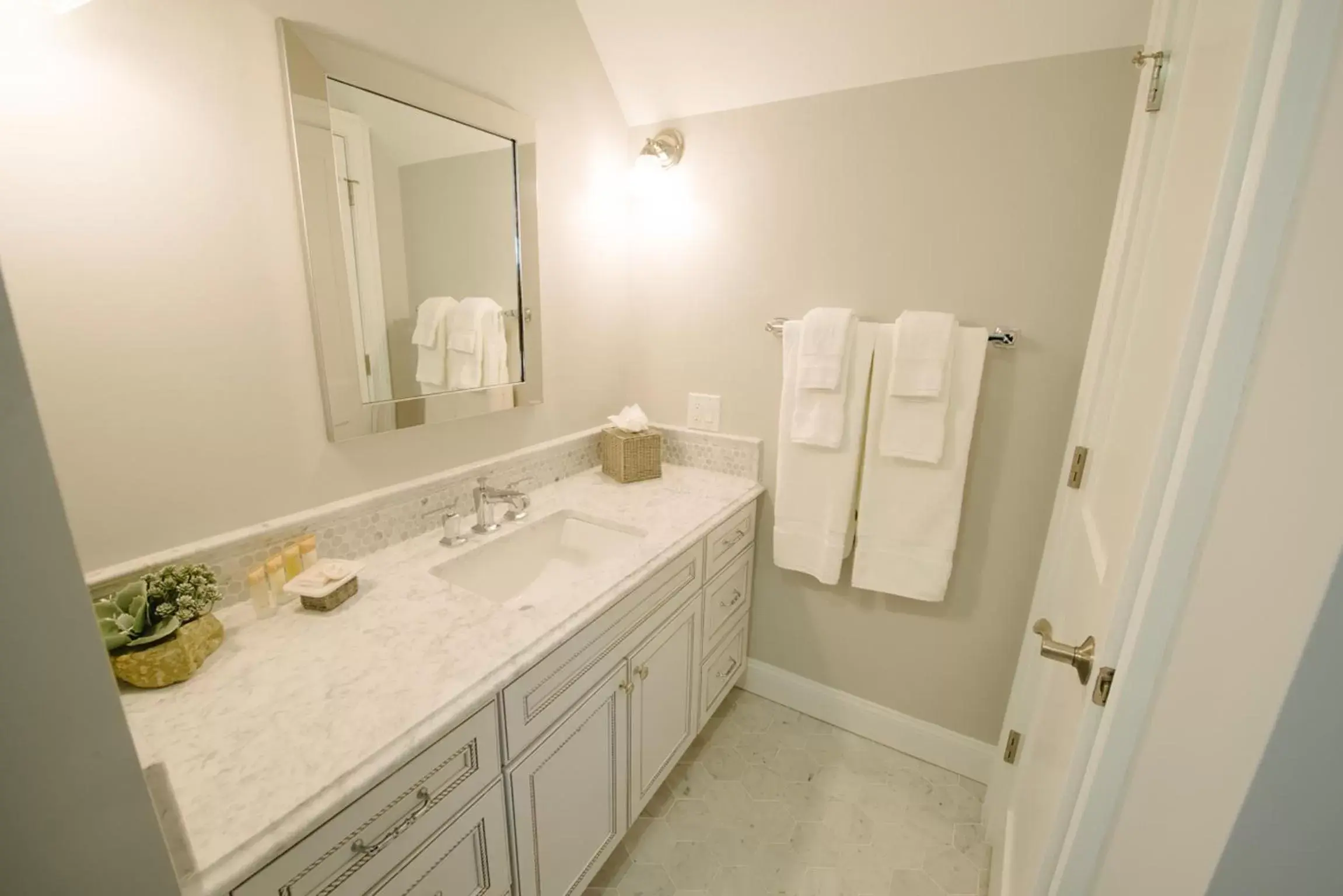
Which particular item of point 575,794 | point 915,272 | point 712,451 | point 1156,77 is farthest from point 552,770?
point 1156,77

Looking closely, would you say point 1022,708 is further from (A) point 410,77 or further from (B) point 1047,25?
(A) point 410,77

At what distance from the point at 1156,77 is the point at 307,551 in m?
1.89

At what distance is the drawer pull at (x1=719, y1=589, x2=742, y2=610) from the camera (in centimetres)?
175

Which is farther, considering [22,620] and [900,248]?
[900,248]

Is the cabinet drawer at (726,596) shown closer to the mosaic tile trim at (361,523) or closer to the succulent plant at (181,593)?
the mosaic tile trim at (361,523)

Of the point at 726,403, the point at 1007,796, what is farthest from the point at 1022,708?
the point at 726,403

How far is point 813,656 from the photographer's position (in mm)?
1938

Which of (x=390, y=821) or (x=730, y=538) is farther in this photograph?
(x=730, y=538)

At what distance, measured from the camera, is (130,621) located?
83 cm

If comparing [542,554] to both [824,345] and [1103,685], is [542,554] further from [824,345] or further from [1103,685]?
[1103,685]

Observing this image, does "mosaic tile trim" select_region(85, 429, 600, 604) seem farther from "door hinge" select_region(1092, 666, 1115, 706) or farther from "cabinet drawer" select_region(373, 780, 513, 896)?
"door hinge" select_region(1092, 666, 1115, 706)

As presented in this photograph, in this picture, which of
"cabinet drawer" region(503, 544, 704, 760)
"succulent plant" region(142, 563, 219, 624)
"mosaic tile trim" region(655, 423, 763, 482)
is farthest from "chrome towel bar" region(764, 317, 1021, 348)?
"succulent plant" region(142, 563, 219, 624)

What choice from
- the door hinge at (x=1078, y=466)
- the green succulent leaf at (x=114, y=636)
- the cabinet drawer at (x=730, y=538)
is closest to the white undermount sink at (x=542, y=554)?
the cabinet drawer at (x=730, y=538)

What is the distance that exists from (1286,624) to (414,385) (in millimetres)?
1443
